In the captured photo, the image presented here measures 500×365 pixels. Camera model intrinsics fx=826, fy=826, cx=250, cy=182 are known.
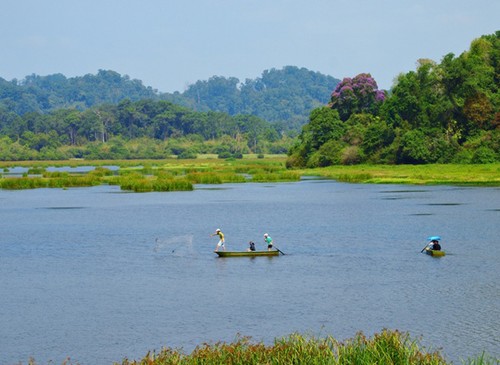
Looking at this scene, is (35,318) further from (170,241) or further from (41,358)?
(170,241)

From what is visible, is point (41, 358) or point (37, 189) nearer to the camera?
point (41, 358)

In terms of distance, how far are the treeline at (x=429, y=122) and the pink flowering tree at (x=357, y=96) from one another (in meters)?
4.08

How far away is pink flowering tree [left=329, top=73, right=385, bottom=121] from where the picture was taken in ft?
478

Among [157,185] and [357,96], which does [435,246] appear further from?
[357,96]

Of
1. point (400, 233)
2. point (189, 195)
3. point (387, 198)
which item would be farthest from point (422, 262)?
point (189, 195)

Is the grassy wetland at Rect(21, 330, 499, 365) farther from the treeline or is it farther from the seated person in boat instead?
the treeline

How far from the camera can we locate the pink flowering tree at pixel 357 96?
145625 mm

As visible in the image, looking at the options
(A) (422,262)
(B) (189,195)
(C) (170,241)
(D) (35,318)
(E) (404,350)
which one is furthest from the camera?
(B) (189,195)

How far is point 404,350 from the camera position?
22.7m

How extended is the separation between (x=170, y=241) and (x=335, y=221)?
614 inches

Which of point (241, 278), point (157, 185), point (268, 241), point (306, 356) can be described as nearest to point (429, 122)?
point (157, 185)

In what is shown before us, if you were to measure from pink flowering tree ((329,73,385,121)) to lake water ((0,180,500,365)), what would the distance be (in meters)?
68.2

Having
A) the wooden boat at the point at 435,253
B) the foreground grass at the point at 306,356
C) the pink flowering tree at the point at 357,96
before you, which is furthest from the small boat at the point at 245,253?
the pink flowering tree at the point at 357,96

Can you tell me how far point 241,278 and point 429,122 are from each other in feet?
287
